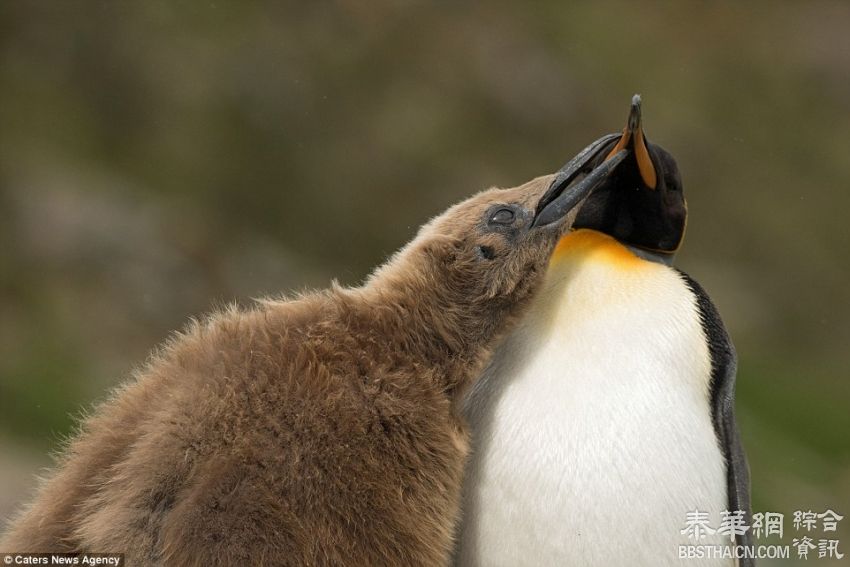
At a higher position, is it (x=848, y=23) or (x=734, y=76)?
(x=848, y=23)

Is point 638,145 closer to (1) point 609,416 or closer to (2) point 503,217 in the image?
(2) point 503,217

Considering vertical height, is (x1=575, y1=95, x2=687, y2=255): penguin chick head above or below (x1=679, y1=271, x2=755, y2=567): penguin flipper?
above

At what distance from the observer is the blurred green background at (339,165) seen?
18.7ft

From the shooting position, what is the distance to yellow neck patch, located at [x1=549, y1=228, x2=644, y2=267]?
1985 millimetres

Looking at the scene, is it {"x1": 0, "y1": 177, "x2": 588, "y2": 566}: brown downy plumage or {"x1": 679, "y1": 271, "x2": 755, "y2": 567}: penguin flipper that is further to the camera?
{"x1": 679, "y1": 271, "x2": 755, "y2": 567}: penguin flipper

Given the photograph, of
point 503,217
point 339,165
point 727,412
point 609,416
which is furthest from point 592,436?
point 339,165

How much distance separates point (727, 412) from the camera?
195 cm

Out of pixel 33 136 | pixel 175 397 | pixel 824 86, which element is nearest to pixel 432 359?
pixel 175 397

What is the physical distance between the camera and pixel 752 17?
10.5 meters

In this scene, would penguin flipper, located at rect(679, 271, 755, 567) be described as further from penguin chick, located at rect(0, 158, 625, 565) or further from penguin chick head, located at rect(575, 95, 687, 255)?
penguin chick, located at rect(0, 158, 625, 565)

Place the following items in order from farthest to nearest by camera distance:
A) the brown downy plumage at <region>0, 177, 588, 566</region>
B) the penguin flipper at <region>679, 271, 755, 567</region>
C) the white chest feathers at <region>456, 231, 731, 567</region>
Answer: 1. the penguin flipper at <region>679, 271, 755, 567</region>
2. the white chest feathers at <region>456, 231, 731, 567</region>
3. the brown downy plumage at <region>0, 177, 588, 566</region>

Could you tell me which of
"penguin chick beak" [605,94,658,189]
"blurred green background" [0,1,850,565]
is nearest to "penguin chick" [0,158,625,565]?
"penguin chick beak" [605,94,658,189]

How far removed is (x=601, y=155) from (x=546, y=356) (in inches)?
16.1

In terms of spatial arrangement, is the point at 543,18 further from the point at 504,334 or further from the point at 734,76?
the point at 504,334
